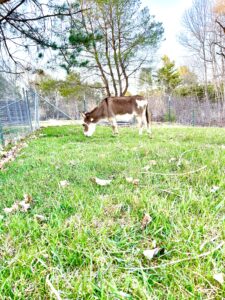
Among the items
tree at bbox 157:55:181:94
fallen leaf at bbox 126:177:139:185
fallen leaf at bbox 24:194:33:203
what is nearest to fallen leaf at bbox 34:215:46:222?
fallen leaf at bbox 24:194:33:203

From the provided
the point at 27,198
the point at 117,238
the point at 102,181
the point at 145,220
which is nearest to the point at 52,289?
the point at 117,238

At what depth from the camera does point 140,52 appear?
51.1 ft

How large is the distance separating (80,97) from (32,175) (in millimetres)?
15007

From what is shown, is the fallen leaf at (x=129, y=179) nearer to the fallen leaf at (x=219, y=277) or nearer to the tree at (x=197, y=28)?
the fallen leaf at (x=219, y=277)

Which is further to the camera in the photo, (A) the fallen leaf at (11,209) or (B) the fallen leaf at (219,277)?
(A) the fallen leaf at (11,209)

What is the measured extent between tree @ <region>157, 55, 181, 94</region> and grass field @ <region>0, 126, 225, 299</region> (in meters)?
22.2

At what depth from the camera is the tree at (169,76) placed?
2353 cm

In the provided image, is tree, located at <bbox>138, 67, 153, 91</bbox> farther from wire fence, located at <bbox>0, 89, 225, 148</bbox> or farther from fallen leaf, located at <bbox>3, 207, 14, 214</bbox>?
fallen leaf, located at <bbox>3, 207, 14, 214</bbox>

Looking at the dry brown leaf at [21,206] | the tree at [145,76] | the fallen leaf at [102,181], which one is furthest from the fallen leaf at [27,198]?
the tree at [145,76]

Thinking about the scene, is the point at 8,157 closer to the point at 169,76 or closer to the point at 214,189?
the point at 214,189

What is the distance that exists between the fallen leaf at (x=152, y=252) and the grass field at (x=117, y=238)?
2 cm

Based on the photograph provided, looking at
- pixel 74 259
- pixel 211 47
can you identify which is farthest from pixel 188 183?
pixel 211 47

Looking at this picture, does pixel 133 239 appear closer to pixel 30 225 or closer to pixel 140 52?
pixel 30 225

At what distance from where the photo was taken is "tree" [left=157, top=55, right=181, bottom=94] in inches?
926
